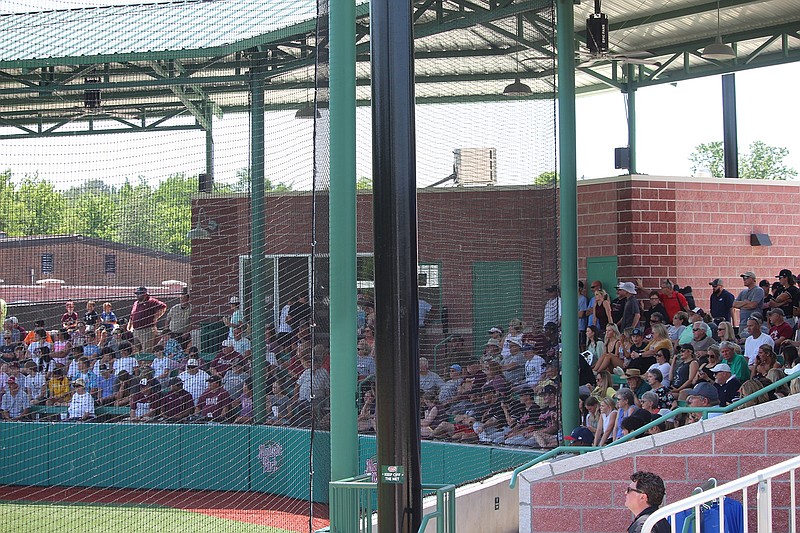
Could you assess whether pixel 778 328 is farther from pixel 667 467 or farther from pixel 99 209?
pixel 99 209

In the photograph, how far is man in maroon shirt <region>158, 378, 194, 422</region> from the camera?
12.8 m

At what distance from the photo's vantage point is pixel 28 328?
51.2 ft

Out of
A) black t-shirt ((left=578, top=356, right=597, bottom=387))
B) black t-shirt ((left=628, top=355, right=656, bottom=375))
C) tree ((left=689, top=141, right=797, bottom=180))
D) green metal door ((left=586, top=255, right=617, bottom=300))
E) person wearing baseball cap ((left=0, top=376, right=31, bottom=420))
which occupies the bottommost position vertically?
person wearing baseball cap ((left=0, top=376, right=31, bottom=420))

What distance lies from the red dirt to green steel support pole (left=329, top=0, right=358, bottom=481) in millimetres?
3525

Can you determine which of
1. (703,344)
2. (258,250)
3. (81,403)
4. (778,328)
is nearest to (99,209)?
(81,403)

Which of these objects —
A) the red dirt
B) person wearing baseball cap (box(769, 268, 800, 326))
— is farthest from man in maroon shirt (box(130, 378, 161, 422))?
person wearing baseball cap (box(769, 268, 800, 326))

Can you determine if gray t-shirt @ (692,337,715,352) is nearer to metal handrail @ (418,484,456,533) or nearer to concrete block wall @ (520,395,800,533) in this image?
concrete block wall @ (520,395,800,533)

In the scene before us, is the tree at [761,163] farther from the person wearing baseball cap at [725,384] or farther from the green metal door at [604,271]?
the person wearing baseball cap at [725,384]

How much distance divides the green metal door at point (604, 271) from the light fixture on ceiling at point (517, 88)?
776 centimetres

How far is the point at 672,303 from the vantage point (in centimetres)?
1516

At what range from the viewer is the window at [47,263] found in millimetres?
12117

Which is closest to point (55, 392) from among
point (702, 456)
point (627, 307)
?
point (627, 307)

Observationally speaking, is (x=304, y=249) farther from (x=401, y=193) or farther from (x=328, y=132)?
(x=401, y=193)

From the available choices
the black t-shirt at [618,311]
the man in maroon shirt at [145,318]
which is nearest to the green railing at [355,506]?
the man in maroon shirt at [145,318]
